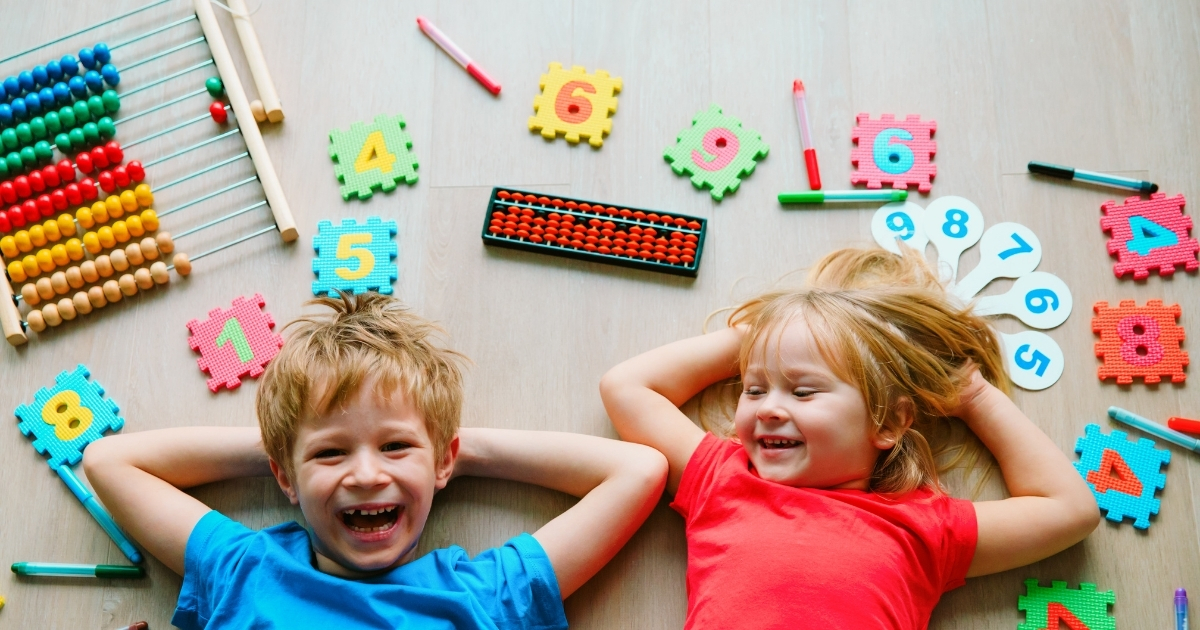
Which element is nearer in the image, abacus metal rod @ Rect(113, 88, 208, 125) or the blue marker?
the blue marker

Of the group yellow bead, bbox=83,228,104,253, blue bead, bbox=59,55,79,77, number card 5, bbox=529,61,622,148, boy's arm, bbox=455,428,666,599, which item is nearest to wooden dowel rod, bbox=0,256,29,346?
yellow bead, bbox=83,228,104,253

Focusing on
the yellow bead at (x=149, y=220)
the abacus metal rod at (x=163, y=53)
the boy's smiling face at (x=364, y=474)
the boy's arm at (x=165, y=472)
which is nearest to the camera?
the boy's smiling face at (x=364, y=474)

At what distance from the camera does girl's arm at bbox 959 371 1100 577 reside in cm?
115

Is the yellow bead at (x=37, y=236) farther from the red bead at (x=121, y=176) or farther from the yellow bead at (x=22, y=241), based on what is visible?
the red bead at (x=121, y=176)

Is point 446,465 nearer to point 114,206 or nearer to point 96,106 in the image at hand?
point 114,206

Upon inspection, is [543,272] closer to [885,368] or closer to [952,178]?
[885,368]

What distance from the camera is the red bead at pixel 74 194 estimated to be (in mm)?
1423

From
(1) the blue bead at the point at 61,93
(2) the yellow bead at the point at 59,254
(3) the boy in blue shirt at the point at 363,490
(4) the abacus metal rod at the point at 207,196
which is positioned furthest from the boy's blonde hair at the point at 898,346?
(1) the blue bead at the point at 61,93

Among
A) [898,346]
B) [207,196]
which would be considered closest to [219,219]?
[207,196]

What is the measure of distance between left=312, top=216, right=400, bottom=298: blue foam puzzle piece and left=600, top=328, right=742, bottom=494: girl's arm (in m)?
0.36

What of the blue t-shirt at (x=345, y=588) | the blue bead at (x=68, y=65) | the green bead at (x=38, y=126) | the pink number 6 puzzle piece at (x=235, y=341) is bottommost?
the blue t-shirt at (x=345, y=588)

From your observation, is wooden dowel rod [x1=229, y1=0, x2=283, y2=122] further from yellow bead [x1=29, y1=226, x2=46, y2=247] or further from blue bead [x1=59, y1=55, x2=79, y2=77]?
yellow bead [x1=29, y1=226, x2=46, y2=247]

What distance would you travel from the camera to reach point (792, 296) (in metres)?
1.20

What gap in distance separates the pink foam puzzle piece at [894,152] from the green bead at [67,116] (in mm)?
1158
